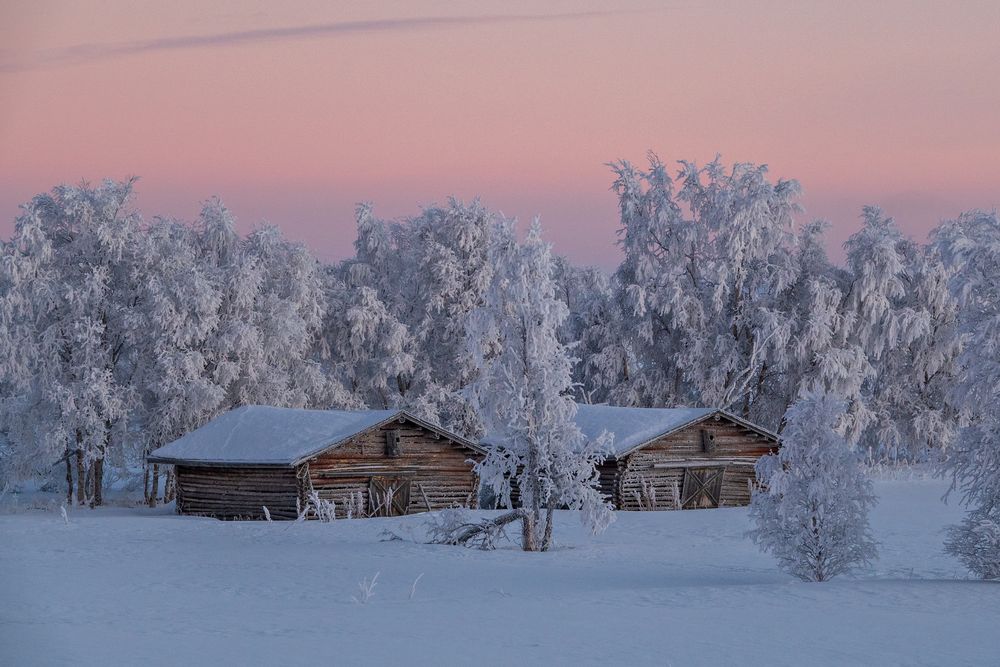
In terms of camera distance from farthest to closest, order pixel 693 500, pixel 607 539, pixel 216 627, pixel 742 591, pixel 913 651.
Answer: pixel 693 500
pixel 607 539
pixel 742 591
pixel 216 627
pixel 913 651

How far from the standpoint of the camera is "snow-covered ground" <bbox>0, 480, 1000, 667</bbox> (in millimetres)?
14852

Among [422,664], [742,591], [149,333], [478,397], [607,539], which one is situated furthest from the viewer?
[149,333]

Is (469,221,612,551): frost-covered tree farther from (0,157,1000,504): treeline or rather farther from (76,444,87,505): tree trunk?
(76,444,87,505): tree trunk

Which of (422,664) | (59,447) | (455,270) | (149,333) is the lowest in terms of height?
(422,664)

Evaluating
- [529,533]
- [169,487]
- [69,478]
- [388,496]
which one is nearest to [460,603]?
[529,533]

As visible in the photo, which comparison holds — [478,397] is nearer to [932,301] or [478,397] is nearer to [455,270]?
[455,270]

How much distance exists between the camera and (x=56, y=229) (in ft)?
150

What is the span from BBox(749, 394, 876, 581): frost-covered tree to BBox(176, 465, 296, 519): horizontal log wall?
1871cm

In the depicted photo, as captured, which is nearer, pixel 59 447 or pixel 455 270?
pixel 59 447

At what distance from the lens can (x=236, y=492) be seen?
37844mm

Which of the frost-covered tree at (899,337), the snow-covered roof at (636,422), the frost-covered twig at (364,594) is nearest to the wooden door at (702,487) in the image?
the snow-covered roof at (636,422)

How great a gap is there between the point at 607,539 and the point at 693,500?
10.8 m

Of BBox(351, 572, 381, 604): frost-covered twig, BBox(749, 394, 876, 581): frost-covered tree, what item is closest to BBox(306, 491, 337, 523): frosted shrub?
BBox(351, 572, 381, 604): frost-covered twig

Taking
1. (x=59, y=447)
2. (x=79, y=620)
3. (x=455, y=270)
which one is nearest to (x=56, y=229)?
(x=59, y=447)
